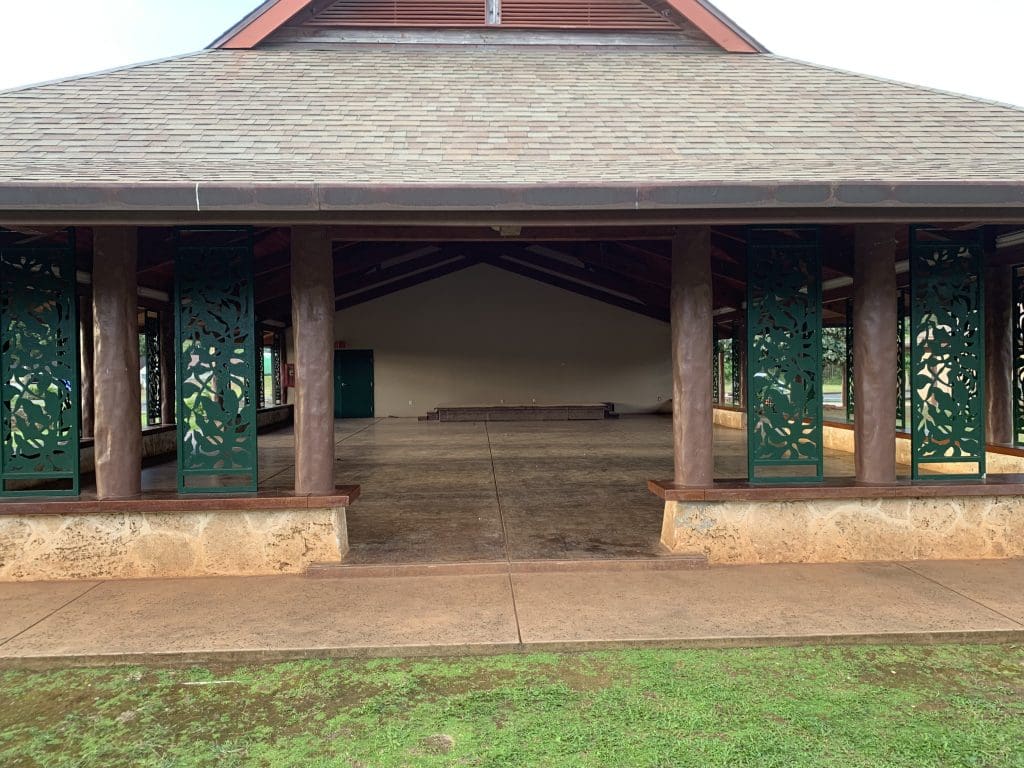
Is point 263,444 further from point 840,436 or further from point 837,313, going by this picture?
point 837,313

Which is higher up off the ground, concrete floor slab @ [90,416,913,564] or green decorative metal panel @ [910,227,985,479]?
green decorative metal panel @ [910,227,985,479]

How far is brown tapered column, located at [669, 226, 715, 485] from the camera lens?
16.2ft

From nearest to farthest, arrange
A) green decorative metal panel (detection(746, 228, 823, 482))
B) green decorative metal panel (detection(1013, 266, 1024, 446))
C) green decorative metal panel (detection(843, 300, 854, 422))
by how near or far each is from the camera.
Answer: green decorative metal panel (detection(746, 228, 823, 482)) < green decorative metal panel (detection(1013, 266, 1024, 446)) < green decorative metal panel (detection(843, 300, 854, 422))

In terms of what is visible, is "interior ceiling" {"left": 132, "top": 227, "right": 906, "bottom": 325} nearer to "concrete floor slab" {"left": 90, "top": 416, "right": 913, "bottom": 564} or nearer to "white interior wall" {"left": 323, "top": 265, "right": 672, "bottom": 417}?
"white interior wall" {"left": 323, "top": 265, "right": 672, "bottom": 417}

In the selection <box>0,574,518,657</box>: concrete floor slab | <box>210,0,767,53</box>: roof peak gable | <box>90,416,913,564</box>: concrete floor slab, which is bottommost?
<box>0,574,518,657</box>: concrete floor slab

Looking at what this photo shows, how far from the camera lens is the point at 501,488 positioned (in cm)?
794

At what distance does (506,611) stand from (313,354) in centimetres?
240

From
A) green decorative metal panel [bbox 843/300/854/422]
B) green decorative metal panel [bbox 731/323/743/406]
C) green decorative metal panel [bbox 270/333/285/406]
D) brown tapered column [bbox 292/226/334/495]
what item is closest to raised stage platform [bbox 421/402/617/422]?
green decorative metal panel [bbox 731/323/743/406]

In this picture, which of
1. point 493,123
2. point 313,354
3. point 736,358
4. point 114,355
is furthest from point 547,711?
point 736,358

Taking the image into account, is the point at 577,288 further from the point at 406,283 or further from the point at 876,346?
the point at 876,346

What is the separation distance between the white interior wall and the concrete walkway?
15.7m

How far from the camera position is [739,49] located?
25.1 feet

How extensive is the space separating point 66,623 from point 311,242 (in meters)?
2.99

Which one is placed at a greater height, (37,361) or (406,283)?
(406,283)
